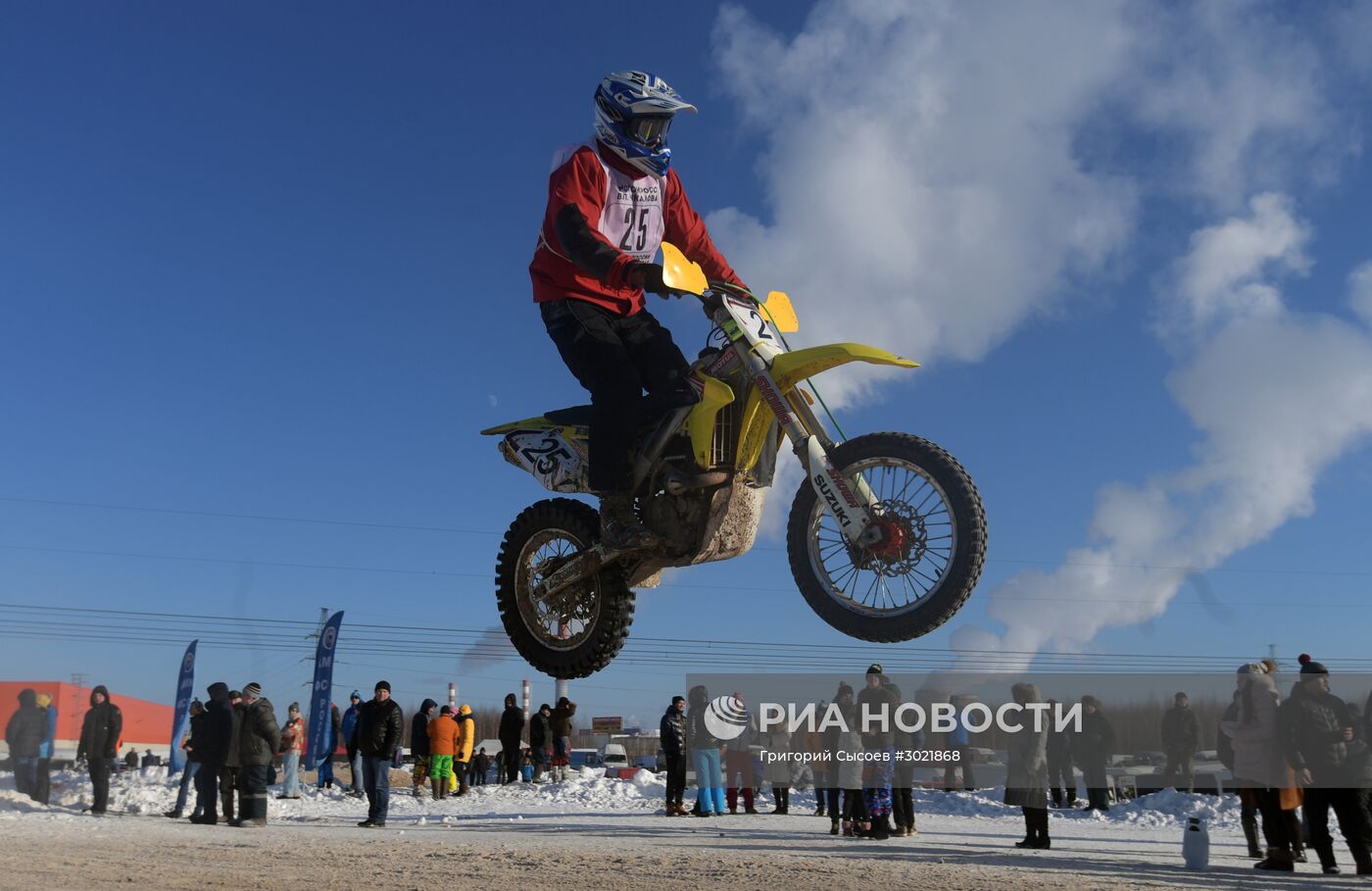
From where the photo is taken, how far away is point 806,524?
592cm

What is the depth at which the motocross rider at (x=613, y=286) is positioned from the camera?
6125 millimetres

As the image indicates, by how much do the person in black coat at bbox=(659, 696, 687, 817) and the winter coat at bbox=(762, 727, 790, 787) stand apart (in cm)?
165

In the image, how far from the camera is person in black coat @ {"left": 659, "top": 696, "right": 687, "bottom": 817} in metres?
15.8

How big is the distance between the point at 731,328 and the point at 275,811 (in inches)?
574

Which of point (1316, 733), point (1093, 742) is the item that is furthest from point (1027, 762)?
point (1093, 742)

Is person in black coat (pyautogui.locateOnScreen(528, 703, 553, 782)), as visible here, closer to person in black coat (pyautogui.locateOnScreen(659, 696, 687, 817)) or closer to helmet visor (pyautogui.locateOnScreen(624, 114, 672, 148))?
person in black coat (pyautogui.locateOnScreen(659, 696, 687, 817))

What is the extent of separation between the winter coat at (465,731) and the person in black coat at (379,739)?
493cm

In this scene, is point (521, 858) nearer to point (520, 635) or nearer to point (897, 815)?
point (520, 635)

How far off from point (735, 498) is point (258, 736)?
34.7 ft

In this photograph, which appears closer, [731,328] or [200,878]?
[731,328]

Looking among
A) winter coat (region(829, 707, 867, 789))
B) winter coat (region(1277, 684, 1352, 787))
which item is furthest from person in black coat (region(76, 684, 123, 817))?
winter coat (region(1277, 684, 1352, 787))

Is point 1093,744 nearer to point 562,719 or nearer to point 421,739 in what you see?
point 562,719

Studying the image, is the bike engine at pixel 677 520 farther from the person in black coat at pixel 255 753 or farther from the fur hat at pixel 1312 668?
the person in black coat at pixel 255 753

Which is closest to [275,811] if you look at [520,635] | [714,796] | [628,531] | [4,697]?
[714,796]
